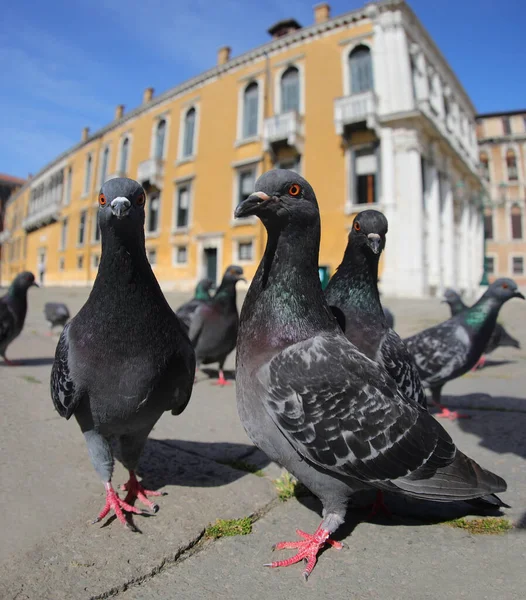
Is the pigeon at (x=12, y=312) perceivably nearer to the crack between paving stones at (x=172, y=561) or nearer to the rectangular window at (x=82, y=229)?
the crack between paving stones at (x=172, y=561)

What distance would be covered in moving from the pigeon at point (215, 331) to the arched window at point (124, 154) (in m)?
24.9

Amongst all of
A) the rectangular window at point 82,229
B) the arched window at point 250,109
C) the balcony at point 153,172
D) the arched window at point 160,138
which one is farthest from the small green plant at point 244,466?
the rectangular window at point 82,229

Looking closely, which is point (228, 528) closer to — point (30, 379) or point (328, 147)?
point (30, 379)

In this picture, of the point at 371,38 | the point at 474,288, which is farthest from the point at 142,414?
the point at 474,288

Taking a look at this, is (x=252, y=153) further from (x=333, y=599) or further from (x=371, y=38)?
(x=333, y=599)

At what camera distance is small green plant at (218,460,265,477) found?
8.20ft

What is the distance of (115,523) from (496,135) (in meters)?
45.0

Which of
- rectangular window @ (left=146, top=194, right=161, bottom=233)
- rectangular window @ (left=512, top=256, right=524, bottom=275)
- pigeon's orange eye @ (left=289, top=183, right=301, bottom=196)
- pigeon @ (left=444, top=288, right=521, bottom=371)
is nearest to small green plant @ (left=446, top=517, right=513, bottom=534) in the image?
pigeon's orange eye @ (left=289, top=183, right=301, bottom=196)

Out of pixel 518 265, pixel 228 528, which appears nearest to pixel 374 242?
pixel 228 528

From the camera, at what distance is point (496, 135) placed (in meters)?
38.3

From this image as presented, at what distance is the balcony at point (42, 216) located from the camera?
35281 millimetres

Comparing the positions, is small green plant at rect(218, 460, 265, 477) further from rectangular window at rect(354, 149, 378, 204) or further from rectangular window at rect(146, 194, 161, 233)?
rectangular window at rect(146, 194, 161, 233)

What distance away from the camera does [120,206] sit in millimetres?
1856

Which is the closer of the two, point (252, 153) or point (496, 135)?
point (252, 153)
